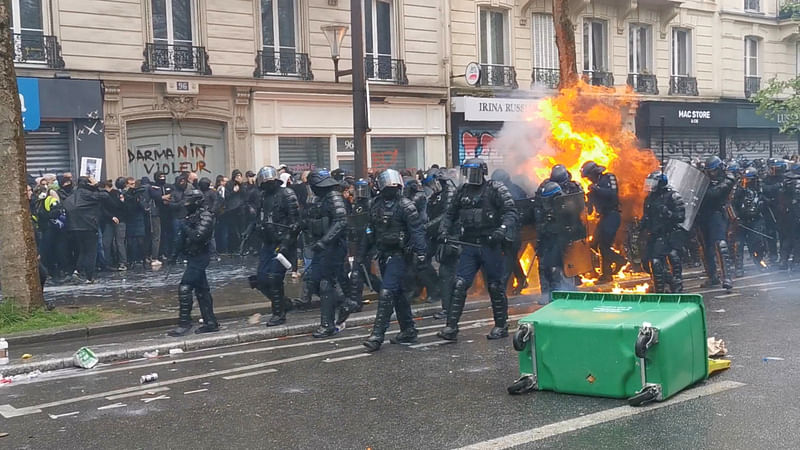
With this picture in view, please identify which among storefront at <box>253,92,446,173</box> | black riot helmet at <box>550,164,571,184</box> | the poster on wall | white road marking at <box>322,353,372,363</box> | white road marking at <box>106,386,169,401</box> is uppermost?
storefront at <box>253,92,446,173</box>

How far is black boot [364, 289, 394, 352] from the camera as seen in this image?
8.11m

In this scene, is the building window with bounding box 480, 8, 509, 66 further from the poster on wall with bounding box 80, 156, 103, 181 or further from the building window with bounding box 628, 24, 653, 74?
the poster on wall with bounding box 80, 156, 103, 181

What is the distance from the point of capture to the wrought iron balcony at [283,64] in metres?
19.3

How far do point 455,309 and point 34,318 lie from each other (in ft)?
16.1

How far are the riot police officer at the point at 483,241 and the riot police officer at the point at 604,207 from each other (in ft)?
10.5

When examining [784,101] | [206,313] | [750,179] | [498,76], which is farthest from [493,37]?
[206,313]

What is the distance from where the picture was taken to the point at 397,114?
21.8 m

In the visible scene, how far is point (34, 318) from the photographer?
31.8 feet

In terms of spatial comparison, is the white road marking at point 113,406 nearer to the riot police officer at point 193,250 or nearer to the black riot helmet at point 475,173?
the riot police officer at point 193,250

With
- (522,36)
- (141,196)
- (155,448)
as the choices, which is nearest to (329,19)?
(522,36)

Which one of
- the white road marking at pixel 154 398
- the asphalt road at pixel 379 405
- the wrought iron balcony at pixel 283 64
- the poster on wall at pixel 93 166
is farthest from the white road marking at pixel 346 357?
the wrought iron balcony at pixel 283 64

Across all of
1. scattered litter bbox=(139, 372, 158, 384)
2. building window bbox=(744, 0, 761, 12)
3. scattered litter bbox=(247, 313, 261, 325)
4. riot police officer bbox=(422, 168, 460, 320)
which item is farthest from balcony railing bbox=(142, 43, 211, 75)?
building window bbox=(744, 0, 761, 12)

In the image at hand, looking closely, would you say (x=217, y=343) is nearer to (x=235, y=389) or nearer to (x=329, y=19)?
(x=235, y=389)

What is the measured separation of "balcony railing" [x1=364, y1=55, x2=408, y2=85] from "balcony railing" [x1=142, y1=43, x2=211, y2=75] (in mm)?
4542
